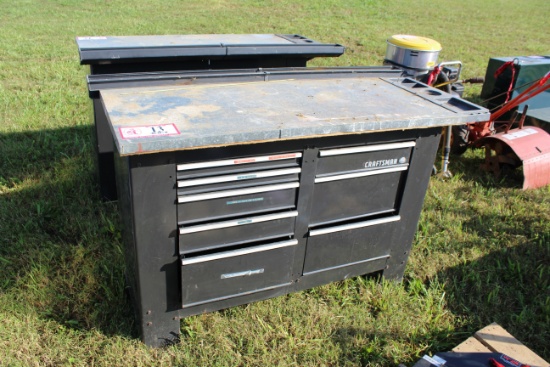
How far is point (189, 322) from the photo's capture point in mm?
2771

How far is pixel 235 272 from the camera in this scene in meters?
2.51

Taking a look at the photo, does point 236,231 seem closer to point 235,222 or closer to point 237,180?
point 235,222

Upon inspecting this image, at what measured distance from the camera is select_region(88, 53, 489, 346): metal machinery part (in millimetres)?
2172

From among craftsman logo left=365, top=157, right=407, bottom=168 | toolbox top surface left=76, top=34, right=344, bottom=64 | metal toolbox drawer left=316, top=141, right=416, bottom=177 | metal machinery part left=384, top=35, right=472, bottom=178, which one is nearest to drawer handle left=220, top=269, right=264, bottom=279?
metal toolbox drawer left=316, top=141, right=416, bottom=177

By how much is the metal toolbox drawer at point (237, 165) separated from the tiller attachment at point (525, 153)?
2901 millimetres

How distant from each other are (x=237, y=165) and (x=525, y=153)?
326cm

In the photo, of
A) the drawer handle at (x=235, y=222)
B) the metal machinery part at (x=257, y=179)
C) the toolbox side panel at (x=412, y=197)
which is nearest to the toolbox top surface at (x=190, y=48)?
the metal machinery part at (x=257, y=179)

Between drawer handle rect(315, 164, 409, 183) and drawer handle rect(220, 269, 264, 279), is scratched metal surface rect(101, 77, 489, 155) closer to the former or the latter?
drawer handle rect(315, 164, 409, 183)

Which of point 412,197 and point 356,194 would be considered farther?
point 412,197

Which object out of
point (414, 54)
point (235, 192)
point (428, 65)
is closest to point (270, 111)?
point (235, 192)

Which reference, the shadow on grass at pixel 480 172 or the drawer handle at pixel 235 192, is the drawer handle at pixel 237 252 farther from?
the shadow on grass at pixel 480 172

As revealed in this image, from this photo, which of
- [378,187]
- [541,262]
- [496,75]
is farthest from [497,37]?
[378,187]

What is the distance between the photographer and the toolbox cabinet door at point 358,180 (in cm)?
251

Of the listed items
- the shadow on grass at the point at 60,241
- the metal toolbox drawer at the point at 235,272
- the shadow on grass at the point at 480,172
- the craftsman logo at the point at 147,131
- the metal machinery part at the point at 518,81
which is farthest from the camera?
the metal machinery part at the point at 518,81
